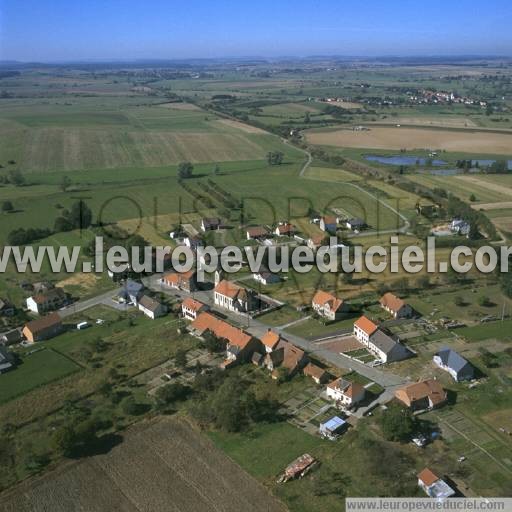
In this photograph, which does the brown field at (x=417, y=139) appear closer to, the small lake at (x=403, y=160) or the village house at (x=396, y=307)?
the small lake at (x=403, y=160)

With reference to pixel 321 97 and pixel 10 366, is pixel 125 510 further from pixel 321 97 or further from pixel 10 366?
pixel 321 97

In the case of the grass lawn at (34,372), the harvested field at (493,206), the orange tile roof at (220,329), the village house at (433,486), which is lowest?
the village house at (433,486)

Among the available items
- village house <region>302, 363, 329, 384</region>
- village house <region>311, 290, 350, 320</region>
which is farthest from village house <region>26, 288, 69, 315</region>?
village house <region>302, 363, 329, 384</region>

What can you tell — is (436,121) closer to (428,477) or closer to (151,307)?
(151,307)

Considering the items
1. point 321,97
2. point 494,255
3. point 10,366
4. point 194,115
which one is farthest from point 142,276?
point 321,97

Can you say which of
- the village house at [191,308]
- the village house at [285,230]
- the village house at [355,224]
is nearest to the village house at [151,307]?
the village house at [191,308]

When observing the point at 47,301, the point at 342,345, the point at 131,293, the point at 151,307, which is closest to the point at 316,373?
the point at 342,345
